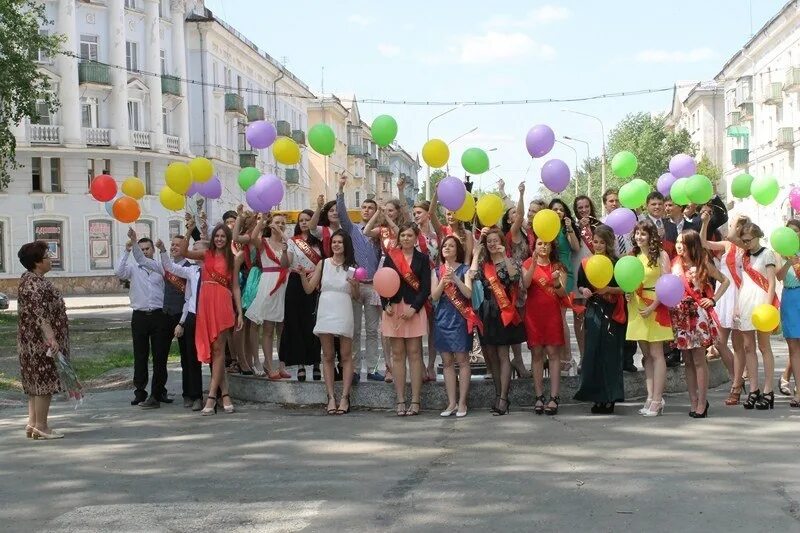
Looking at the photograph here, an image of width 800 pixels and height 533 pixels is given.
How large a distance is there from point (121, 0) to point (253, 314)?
4117 cm

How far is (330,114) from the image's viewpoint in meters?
85.0

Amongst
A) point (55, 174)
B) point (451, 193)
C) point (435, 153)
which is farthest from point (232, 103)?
point (451, 193)

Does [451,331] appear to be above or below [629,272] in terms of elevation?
below

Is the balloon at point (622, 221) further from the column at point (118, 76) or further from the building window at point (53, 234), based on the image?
the column at point (118, 76)

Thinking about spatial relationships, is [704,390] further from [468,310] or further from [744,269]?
[468,310]

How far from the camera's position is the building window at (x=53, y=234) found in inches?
1842

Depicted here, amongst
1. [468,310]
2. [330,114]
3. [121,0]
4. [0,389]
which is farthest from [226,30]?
[468,310]

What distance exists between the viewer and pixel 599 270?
9.40m

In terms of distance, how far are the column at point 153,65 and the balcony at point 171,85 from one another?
1.42ft

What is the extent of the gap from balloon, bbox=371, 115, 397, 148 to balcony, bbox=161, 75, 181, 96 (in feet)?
136

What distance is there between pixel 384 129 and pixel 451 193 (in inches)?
57.7

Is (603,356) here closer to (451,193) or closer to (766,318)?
(766,318)

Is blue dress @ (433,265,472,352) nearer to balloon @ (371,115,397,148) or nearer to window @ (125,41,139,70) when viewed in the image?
balloon @ (371,115,397,148)

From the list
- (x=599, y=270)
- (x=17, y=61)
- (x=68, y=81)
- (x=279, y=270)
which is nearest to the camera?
(x=599, y=270)
